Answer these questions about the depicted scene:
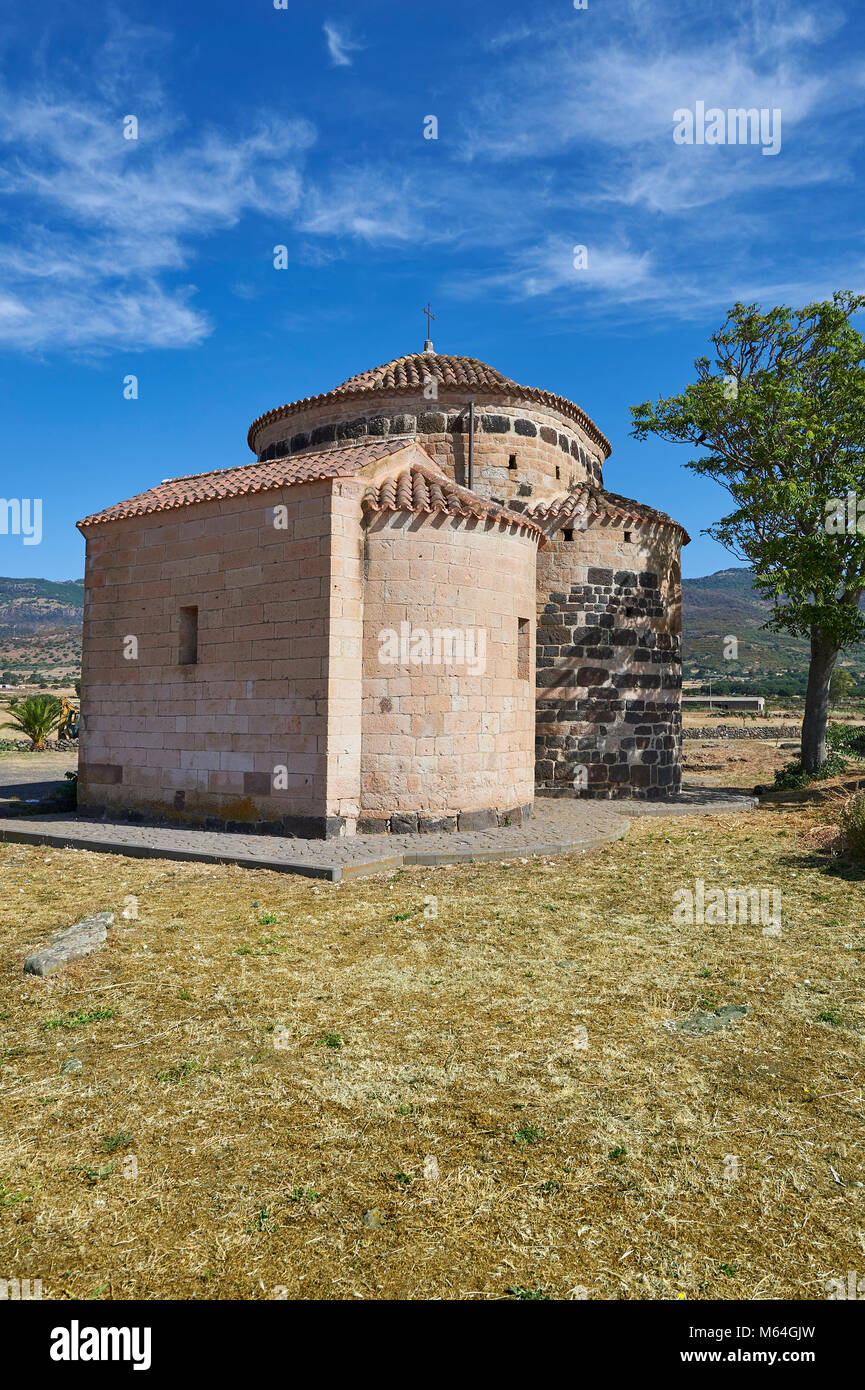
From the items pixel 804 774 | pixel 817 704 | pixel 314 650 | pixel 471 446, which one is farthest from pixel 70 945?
pixel 817 704

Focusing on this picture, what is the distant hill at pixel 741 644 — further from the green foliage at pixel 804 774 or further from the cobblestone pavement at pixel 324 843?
the cobblestone pavement at pixel 324 843

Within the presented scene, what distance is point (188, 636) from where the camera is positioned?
1270 cm

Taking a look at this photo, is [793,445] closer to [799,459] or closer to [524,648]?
[799,459]

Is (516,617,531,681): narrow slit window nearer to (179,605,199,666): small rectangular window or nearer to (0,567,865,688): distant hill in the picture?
(179,605,199,666): small rectangular window

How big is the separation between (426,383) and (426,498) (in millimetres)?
5434

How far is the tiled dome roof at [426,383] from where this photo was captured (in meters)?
15.9

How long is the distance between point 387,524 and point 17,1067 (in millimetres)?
8495

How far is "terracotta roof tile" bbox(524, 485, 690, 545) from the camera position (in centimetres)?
1620

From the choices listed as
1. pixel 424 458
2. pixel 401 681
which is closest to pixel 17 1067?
pixel 401 681

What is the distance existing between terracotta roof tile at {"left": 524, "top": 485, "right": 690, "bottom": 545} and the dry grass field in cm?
1025

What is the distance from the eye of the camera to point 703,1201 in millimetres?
3307

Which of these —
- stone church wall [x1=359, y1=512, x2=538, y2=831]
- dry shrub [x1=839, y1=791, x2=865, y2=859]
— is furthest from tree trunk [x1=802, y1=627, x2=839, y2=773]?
stone church wall [x1=359, y1=512, x2=538, y2=831]

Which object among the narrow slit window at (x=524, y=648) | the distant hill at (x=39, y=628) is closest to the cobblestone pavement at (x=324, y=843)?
the narrow slit window at (x=524, y=648)

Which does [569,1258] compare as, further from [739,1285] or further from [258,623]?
[258,623]
